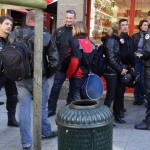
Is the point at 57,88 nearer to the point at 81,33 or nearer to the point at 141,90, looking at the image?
the point at 81,33

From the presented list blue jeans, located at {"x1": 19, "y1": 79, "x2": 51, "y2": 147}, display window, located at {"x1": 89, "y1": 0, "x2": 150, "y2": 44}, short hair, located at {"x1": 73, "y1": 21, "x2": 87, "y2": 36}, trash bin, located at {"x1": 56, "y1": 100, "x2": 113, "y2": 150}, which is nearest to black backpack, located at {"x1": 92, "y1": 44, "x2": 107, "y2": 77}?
short hair, located at {"x1": 73, "y1": 21, "x2": 87, "y2": 36}

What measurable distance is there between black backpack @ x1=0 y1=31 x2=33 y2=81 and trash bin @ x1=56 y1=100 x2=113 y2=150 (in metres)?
1.07

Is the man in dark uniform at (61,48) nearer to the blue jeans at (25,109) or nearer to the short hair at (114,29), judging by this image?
the short hair at (114,29)

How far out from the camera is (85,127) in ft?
10.1

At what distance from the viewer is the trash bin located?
3098 millimetres

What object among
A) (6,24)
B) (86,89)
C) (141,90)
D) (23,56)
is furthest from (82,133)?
(141,90)

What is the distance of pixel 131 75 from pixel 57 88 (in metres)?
1.42

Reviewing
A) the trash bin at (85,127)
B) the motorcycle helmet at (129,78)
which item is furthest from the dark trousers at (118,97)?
the trash bin at (85,127)

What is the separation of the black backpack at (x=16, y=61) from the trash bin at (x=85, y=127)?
1069mm

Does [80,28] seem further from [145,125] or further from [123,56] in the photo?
[145,125]

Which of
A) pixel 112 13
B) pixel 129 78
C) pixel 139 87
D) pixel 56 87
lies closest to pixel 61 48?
pixel 56 87

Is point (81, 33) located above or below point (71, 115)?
above

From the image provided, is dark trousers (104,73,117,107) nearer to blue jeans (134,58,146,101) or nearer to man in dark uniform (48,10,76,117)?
man in dark uniform (48,10,76,117)

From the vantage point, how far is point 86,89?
5.69 meters
